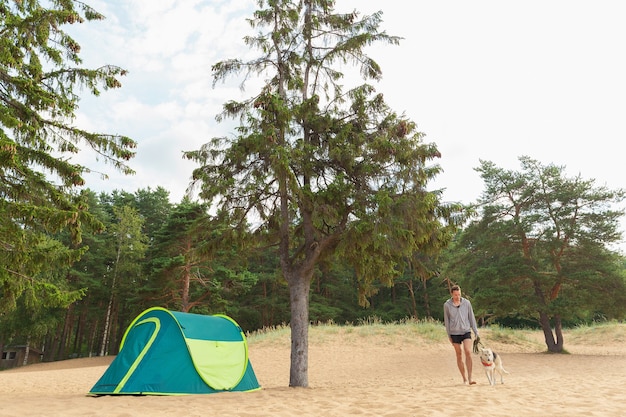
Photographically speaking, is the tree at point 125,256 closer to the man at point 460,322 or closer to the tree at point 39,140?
the tree at point 39,140

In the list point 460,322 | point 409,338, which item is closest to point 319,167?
point 460,322

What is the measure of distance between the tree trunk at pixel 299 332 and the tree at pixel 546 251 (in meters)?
11.5

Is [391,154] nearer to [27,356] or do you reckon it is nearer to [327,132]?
[327,132]

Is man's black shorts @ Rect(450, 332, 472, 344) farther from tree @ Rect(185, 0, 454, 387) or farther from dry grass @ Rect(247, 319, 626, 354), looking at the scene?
dry grass @ Rect(247, 319, 626, 354)

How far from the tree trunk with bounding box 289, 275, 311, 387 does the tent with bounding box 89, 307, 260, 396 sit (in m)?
1.04

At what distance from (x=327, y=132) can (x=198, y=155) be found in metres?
3.36

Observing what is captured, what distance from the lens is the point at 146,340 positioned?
7527mm

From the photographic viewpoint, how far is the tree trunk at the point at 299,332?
893 cm

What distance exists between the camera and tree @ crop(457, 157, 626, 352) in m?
16.7

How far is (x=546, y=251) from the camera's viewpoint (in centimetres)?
1769

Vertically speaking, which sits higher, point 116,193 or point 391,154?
point 116,193

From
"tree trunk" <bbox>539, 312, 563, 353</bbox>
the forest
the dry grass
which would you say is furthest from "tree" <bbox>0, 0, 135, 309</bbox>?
"tree trunk" <bbox>539, 312, 563, 353</bbox>

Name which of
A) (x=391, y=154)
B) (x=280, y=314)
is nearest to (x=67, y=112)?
(x=391, y=154)

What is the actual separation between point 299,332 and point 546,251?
13.8 metres
